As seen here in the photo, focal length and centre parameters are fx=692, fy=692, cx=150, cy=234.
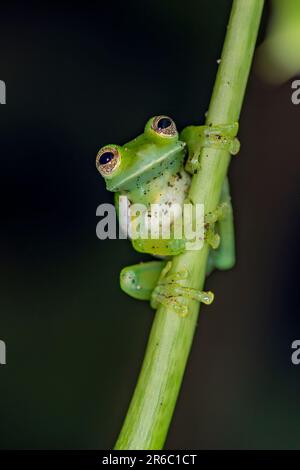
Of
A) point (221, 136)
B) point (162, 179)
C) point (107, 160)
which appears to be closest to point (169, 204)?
point (162, 179)

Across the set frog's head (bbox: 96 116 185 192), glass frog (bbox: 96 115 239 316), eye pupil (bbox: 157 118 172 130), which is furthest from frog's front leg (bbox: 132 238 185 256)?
eye pupil (bbox: 157 118 172 130)

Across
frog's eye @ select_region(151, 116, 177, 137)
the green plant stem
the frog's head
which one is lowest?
the green plant stem

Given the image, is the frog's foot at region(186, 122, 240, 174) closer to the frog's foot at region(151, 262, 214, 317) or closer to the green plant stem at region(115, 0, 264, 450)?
the green plant stem at region(115, 0, 264, 450)

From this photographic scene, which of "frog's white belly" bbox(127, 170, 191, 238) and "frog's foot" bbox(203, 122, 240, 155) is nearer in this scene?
"frog's foot" bbox(203, 122, 240, 155)

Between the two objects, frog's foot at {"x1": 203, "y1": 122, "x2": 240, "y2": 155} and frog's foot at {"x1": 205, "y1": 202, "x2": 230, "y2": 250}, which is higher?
frog's foot at {"x1": 203, "y1": 122, "x2": 240, "y2": 155}

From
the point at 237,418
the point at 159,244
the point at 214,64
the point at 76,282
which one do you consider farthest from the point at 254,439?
the point at 214,64

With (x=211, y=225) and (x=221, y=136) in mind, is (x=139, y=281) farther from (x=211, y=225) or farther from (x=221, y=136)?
(x=221, y=136)

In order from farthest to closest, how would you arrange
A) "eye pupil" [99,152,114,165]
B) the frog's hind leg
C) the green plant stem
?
the frog's hind leg → "eye pupil" [99,152,114,165] → the green plant stem

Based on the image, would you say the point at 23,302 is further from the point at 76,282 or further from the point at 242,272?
the point at 242,272
